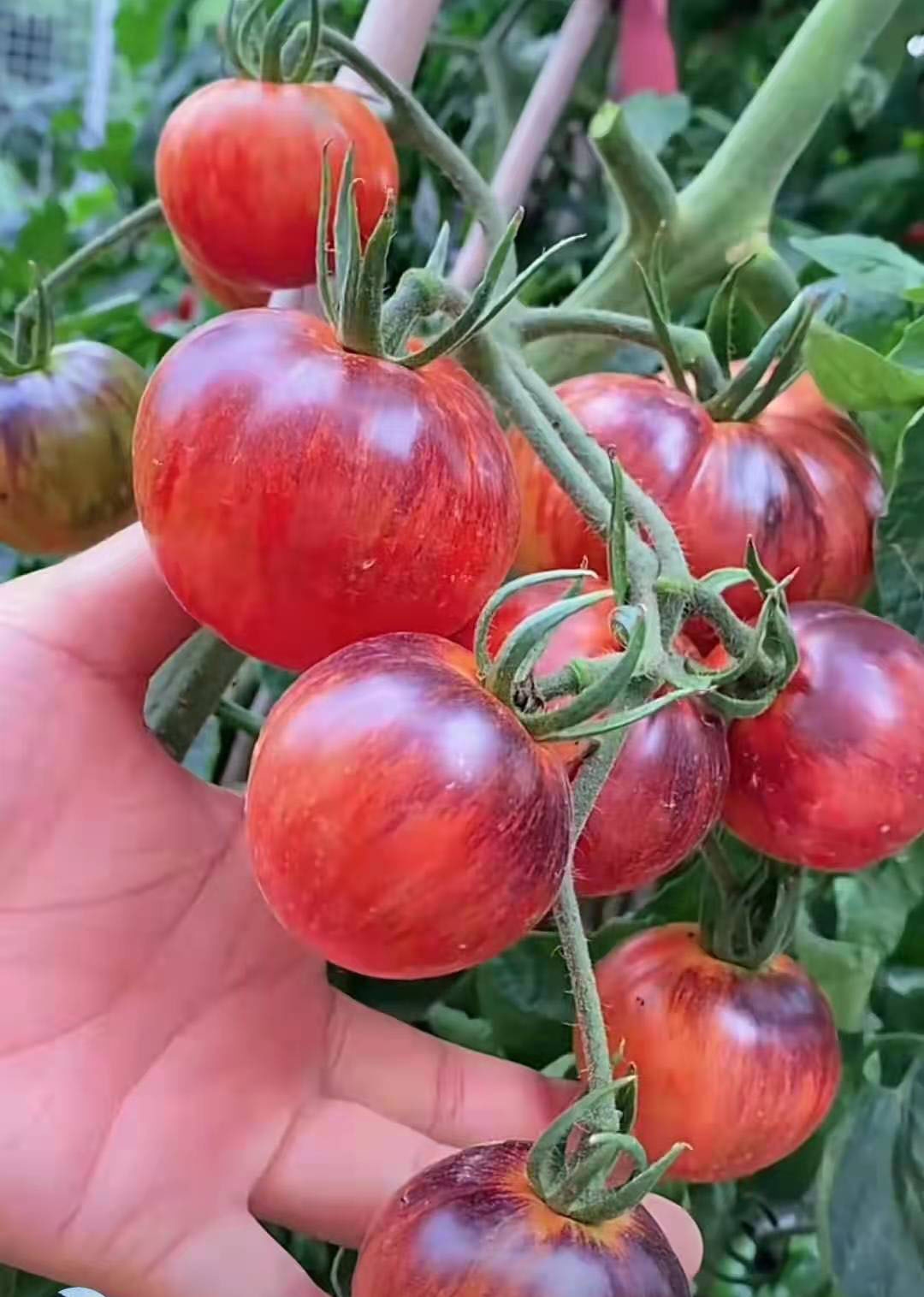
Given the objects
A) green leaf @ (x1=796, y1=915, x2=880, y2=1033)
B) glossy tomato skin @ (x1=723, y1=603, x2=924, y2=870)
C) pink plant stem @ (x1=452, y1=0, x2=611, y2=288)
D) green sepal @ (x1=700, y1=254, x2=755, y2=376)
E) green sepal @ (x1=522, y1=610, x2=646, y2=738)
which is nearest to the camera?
green sepal @ (x1=522, y1=610, x2=646, y2=738)

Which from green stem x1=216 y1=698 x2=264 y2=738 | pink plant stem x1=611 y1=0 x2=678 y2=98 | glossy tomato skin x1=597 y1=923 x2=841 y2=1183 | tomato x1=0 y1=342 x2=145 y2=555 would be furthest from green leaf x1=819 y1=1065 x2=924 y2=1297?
pink plant stem x1=611 y1=0 x2=678 y2=98

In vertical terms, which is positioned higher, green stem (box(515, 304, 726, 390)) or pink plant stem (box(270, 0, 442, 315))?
pink plant stem (box(270, 0, 442, 315))

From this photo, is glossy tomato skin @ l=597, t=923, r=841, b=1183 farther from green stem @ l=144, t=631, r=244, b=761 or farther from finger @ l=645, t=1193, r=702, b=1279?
green stem @ l=144, t=631, r=244, b=761

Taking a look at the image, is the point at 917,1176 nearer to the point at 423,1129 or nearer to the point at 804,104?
the point at 423,1129

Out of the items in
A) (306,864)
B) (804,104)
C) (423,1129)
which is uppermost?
(804,104)

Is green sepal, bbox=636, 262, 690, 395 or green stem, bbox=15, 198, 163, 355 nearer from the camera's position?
green sepal, bbox=636, 262, 690, 395

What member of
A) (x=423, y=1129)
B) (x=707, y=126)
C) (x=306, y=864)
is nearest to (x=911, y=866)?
(x=423, y=1129)
